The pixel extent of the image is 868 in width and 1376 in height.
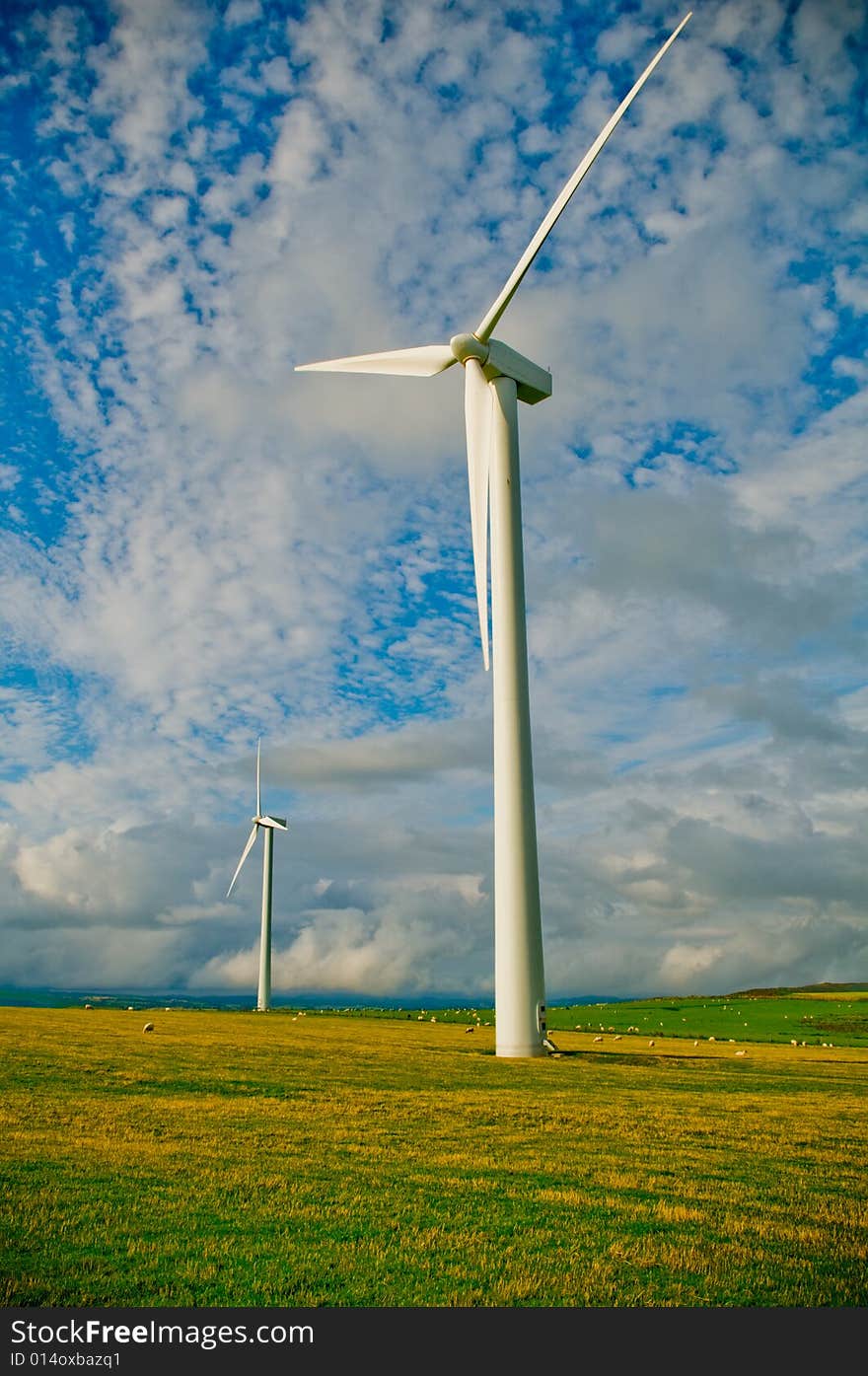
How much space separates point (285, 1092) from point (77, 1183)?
10.5m

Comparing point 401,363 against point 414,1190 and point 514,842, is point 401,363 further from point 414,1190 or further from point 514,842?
point 414,1190

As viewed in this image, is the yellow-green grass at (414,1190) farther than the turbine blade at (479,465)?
No

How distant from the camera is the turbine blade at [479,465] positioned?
3709 centimetres

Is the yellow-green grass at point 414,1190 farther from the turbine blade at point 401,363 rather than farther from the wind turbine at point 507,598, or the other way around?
the turbine blade at point 401,363

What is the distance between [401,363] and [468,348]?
4.33 m

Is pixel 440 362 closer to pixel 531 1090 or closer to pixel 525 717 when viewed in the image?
pixel 525 717

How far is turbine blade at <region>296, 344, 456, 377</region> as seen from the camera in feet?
144

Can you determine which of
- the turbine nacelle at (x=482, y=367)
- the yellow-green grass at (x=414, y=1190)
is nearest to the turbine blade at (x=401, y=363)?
the turbine nacelle at (x=482, y=367)

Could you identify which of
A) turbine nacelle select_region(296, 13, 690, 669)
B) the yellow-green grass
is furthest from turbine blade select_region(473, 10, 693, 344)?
the yellow-green grass

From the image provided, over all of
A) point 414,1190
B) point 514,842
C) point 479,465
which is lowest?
point 414,1190

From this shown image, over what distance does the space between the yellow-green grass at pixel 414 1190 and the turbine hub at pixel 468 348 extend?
30.9 m

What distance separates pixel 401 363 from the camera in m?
45.3

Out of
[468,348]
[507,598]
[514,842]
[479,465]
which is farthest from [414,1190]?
[468,348]

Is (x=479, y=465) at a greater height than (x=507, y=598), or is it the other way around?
(x=479, y=465)
